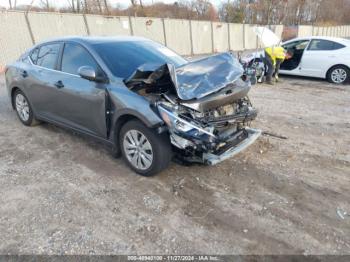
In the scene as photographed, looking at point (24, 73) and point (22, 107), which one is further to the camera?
point (22, 107)

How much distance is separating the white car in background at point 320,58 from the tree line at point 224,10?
2159 centimetres

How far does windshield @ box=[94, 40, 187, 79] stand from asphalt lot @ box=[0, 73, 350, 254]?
1305 mm

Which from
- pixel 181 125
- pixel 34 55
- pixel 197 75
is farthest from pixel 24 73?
pixel 181 125

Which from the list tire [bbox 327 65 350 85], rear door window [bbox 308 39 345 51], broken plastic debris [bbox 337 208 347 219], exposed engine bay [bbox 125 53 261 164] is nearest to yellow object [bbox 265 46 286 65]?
rear door window [bbox 308 39 345 51]

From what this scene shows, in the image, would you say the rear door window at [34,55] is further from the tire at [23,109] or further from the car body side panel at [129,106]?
the car body side panel at [129,106]

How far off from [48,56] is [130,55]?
159 centimetres

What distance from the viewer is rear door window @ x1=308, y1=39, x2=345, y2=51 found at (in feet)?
31.8

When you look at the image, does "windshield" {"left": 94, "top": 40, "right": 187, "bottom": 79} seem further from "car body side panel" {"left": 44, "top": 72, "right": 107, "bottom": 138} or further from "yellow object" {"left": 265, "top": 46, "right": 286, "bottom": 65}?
"yellow object" {"left": 265, "top": 46, "right": 286, "bottom": 65}

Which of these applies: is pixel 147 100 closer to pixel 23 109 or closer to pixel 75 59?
pixel 75 59

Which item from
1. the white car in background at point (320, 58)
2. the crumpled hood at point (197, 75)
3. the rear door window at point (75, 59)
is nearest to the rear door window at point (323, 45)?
the white car in background at point (320, 58)

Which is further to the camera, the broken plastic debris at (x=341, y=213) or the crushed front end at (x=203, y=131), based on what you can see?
the crushed front end at (x=203, y=131)

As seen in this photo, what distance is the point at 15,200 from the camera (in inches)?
142

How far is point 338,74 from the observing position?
988cm

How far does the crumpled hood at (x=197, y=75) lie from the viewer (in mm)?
3646
